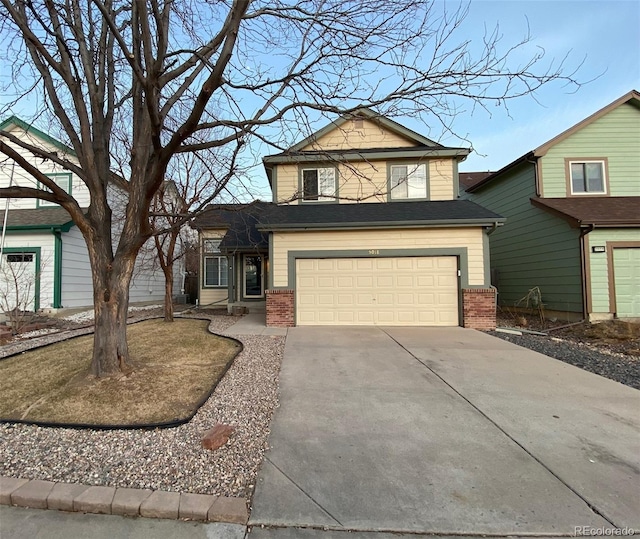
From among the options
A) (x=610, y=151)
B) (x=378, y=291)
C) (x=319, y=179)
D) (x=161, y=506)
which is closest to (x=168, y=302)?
(x=319, y=179)

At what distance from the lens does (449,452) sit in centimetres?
311

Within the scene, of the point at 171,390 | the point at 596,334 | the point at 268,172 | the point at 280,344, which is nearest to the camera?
the point at 171,390

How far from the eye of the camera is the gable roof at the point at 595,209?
404 inches

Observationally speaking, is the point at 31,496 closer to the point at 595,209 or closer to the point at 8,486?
the point at 8,486

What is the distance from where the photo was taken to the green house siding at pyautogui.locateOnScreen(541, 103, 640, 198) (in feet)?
39.0

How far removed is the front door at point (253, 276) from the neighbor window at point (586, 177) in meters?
12.1

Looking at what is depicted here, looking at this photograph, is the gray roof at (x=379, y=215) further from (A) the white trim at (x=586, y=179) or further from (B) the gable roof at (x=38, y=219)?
(B) the gable roof at (x=38, y=219)

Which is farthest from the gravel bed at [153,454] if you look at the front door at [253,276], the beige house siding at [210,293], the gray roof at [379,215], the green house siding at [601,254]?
the beige house siding at [210,293]

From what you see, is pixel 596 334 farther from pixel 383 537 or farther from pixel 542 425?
pixel 383 537

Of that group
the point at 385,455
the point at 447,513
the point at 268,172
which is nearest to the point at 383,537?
the point at 447,513

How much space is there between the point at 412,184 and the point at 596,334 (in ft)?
22.3

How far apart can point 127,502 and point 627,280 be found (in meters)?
13.7

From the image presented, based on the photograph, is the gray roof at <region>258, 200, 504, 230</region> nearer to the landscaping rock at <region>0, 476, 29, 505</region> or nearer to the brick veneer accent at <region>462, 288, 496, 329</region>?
the brick veneer accent at <region>462, 288, 496, 329</region>

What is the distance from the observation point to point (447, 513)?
2340 mm
